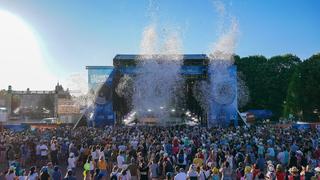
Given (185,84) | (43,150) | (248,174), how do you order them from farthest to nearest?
1. (185,84)
2. (43,150)
3. (248,174)

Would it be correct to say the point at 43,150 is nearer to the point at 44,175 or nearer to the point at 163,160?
the point at 163,160

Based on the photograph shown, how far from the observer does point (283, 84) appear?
65.6 metres

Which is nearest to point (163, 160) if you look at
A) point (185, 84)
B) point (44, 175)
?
point (44, 175)

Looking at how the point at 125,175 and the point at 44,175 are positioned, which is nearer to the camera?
the point at 44,175

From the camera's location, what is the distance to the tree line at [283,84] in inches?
2233

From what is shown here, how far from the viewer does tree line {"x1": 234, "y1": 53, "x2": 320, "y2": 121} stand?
186 feet

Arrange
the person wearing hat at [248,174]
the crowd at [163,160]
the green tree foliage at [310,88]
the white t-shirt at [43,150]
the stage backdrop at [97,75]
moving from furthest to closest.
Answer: the green tree foliage at [310,88], the stage backdrop at [97,75], the white t-shirt at [43,150], the crowd at [163,160], the person wearing hat at [248,174]

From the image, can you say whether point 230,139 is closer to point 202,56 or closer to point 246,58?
point 202,56

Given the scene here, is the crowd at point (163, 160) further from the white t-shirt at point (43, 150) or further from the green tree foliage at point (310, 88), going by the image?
the green tree foliage at point (310, 88)

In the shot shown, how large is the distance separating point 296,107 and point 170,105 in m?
21.3

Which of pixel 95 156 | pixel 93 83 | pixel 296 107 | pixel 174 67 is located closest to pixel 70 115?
pixel 93 83

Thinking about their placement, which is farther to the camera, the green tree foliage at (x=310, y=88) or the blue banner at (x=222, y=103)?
the green tree foliage at (x=310, y=88)

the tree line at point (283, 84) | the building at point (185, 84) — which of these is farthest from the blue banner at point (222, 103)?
the tree line at point (283, 84)

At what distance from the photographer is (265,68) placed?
2645 inches
